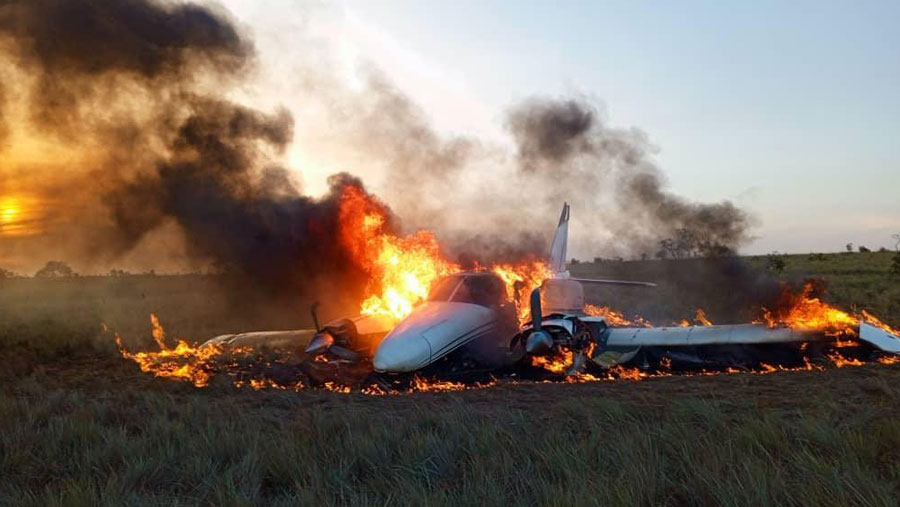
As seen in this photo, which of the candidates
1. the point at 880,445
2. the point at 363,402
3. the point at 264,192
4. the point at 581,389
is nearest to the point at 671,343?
the point at 581,389

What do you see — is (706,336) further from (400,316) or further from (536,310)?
(400,316)

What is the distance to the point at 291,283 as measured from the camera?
29.5 metres

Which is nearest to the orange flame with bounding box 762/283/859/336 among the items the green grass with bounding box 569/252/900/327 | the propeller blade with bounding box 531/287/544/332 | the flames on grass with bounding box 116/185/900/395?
the flames on grass with bounding box 116/185/900/395

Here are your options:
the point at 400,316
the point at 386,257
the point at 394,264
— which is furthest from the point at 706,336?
the point at 386,257

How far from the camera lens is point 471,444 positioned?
877 centimetres

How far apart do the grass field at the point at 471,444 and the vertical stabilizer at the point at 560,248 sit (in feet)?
29.0

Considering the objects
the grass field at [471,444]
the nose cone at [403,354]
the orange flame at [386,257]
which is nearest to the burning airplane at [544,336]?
the nose cone at [403,354]

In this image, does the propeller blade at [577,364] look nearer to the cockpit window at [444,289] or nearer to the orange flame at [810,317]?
the cockpit window at [444,289]

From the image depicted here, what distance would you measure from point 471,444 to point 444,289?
10.3 meters

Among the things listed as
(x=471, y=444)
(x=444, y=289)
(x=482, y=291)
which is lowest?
(x=471, y=444)

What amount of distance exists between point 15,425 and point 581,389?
10583 millimetres

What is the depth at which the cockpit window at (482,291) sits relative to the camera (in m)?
18.4

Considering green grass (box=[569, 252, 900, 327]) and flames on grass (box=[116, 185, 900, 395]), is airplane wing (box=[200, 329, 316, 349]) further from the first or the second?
green grass (box=[569, 252, 900, 327])

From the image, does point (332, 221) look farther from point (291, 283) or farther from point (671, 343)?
point (671, 343)
